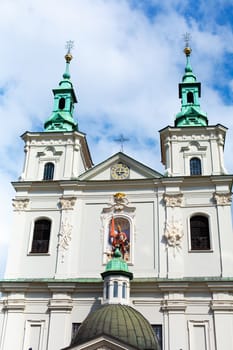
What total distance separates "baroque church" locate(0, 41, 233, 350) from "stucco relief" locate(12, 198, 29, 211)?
0.04 m

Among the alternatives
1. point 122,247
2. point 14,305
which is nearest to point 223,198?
point 122,247

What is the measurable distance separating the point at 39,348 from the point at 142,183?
802 centimetres

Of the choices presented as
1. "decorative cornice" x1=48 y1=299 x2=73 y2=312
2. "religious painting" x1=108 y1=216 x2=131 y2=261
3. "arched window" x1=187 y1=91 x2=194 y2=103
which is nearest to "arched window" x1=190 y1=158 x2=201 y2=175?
"religious painting" x1=108 y1=216 x2=131 y2=261

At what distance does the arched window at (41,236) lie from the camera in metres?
21.9

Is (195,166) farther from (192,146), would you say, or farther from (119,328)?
(119,328)

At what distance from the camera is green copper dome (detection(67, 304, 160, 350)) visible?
55.4 ft

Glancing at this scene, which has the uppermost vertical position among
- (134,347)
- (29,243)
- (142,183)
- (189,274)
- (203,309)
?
(142,183)

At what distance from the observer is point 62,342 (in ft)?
63.4

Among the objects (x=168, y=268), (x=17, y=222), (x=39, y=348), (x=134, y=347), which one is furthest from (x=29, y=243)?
(x=134, y=347)

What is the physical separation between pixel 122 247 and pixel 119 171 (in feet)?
12.5

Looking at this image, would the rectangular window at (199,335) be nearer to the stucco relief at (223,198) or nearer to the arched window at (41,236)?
the stucco relief at (223,198)

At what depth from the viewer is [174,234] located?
21344 mm

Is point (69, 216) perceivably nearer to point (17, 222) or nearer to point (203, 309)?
point (17, 222)

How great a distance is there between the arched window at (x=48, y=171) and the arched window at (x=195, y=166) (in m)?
Result: 6.34
